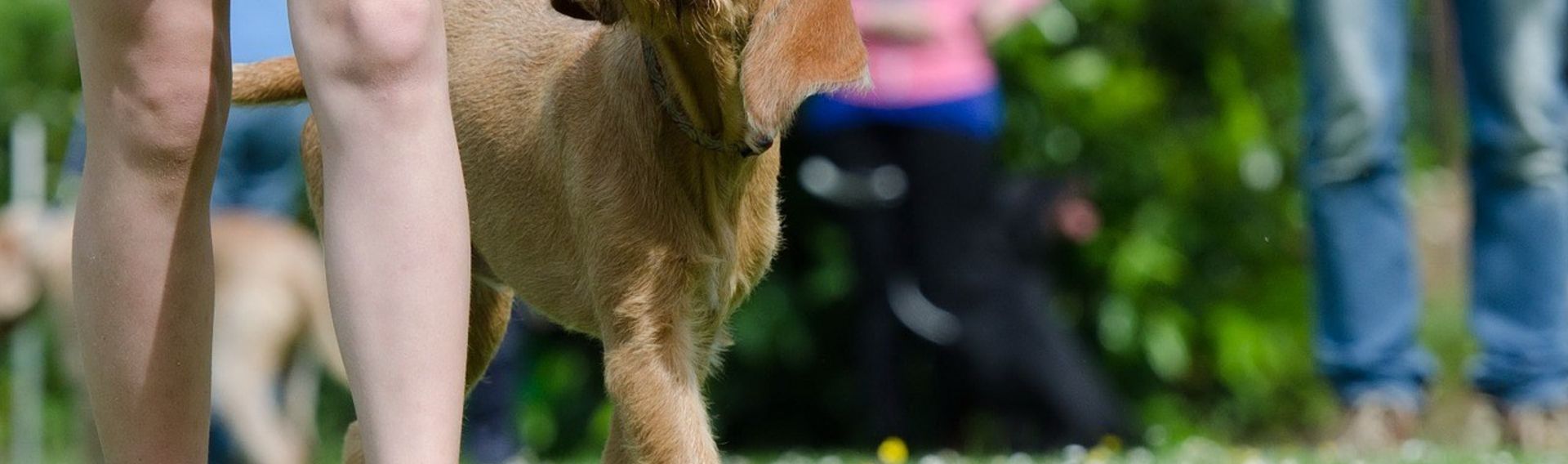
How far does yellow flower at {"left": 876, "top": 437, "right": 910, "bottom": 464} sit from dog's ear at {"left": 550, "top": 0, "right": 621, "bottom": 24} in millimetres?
2598

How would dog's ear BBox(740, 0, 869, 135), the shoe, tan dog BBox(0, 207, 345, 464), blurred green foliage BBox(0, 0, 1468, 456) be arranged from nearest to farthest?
dog's ear BBox(740, 0, 869, 135) < the shoe < tan dog BBox(0, 207, 345, 464) < blurred green foliage BBox(0, 0, 1468, 456)

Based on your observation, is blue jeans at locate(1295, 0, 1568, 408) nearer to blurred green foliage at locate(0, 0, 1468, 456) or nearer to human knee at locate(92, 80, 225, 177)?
blurred green foliage at locate(0, 0, 1468, 456)

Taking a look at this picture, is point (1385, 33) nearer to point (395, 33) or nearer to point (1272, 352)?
point (1272, 352)

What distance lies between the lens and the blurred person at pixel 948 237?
598 cm

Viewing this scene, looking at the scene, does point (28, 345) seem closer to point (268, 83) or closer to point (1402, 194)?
point (268, 83)

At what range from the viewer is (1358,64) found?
5066mm

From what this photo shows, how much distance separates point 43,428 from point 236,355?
2063 millimetres

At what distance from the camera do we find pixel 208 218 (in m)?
2.63

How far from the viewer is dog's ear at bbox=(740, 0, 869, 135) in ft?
8.65

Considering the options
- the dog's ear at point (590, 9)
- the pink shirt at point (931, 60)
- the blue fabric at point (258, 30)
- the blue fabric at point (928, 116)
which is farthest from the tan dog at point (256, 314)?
the dog's ear at point (590, 9)

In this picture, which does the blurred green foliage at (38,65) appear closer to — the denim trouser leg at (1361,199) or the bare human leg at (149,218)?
the denim trouser leg at (1361,199)

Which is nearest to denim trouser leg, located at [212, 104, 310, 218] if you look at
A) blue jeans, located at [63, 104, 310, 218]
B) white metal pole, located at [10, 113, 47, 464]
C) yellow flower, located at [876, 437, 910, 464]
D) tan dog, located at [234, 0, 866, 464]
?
blue jeans, located at [63, 104, 310, 218]

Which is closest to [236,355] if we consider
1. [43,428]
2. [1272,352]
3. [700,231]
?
[43,428]

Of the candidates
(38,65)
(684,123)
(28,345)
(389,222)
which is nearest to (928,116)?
(28,345)
